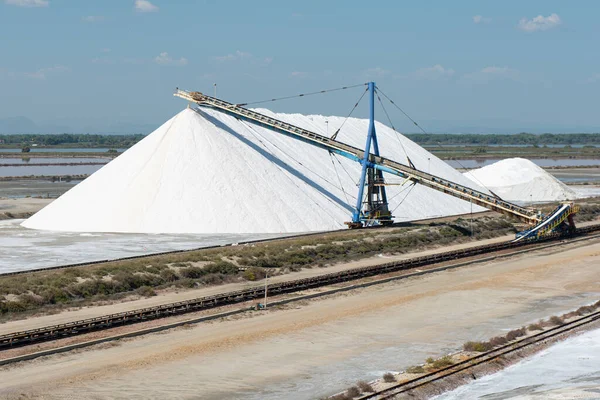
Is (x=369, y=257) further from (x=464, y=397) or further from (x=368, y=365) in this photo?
(x=464, y=397)

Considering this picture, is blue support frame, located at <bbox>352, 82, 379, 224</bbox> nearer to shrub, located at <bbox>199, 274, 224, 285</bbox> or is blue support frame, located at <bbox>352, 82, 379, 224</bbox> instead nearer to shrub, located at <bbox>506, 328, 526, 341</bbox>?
shrub, located at <bbox>199, 274, 224, 285</bbox>

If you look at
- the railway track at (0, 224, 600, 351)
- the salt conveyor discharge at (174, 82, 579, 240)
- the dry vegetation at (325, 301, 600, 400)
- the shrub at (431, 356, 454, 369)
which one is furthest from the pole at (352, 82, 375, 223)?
the shrub at (431, 356, 454, 369)

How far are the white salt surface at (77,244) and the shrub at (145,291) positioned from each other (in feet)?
21.4

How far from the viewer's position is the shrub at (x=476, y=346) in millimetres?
27219

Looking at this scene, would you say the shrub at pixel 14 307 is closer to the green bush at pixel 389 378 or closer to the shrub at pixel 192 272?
the shrub at pixel 192 272

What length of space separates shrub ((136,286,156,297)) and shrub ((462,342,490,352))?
48.3ft

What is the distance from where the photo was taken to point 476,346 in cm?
2734

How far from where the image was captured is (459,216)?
220 ft

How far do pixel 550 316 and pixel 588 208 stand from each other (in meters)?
46.6

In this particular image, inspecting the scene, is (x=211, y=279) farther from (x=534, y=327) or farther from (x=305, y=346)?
(x=534, y=327)

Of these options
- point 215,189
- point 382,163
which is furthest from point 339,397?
point 382,163

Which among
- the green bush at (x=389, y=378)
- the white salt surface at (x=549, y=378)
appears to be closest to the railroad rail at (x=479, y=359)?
the green bush at (x=389, y=378)

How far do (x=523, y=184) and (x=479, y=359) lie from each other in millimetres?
65554

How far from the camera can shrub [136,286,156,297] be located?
121ft
